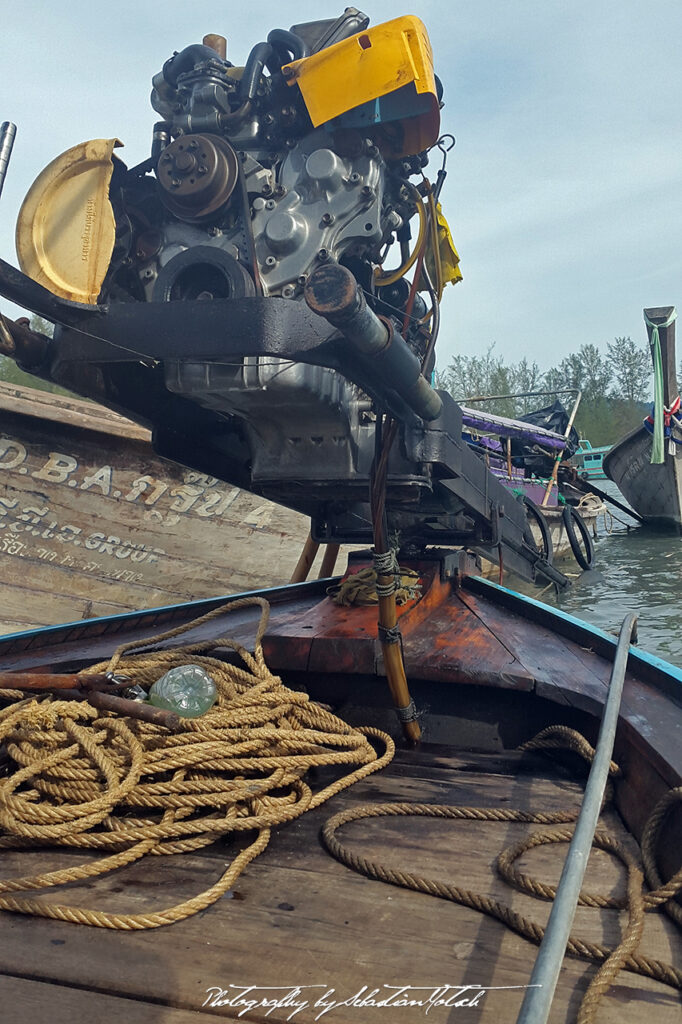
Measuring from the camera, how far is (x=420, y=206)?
2.67 m

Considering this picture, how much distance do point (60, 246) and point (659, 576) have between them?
11209 mm

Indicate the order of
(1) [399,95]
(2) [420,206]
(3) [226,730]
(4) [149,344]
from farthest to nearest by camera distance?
(2) [420,206] → (1) [399,95] → (4) [149,344] → (3) [226,730]

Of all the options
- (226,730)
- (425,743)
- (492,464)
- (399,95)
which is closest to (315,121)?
(399,95)

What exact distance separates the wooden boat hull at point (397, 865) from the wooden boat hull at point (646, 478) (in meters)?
14.0

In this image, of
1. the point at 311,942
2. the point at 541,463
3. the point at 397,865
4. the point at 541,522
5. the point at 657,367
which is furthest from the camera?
the point at 541,463

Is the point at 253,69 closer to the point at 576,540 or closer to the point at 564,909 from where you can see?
the point at 564,909

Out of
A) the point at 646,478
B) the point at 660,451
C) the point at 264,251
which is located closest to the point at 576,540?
the point at 660,451

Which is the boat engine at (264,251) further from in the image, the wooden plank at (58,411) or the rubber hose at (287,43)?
the wooden plank at (58,411)

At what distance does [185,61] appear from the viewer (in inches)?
96.3

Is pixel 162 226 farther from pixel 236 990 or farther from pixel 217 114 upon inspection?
pixel 236 990

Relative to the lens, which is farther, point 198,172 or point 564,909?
point 198,172

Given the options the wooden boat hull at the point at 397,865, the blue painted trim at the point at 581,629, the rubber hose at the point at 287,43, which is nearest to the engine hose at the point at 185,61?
the rubber hose at the point at 287,43

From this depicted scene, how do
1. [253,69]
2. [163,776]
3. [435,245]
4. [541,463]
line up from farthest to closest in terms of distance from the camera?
[541,463]
[435,245]
[253,69]
[163,776]

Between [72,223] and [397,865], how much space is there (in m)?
2.17
